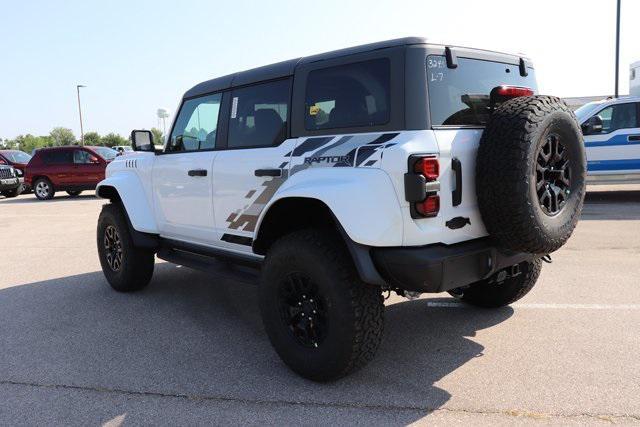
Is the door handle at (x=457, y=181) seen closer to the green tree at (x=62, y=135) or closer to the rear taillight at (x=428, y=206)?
the rear taillight at (x=428, y=206)

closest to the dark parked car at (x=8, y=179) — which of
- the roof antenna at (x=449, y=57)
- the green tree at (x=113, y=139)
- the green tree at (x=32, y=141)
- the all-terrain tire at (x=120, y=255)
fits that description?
the all-terrain tire at (x=120, y=255)

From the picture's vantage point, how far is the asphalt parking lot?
2814 mm

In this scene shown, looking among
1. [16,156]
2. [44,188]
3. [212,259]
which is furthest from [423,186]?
[16,156]

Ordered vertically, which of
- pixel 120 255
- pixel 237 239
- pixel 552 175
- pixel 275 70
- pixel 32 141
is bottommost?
pixel 120 255

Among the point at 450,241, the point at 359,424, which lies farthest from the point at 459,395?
the point at 450,241

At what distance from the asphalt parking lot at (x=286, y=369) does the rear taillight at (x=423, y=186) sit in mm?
1073

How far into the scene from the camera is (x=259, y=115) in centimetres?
381

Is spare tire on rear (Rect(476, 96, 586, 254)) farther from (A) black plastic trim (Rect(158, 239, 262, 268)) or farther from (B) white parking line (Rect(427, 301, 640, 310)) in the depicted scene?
(A) black plastic trim (Rect(158, 239, 262, 268))

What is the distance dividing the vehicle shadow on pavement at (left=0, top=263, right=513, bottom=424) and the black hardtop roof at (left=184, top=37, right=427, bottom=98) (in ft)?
4.98

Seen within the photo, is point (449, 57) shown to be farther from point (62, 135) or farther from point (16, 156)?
point (62, 135)

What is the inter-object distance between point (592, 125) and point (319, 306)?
7762mm

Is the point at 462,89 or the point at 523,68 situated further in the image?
the point at 523,68

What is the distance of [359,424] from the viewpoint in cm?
267

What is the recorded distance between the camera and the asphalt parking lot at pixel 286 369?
2.81 meters
